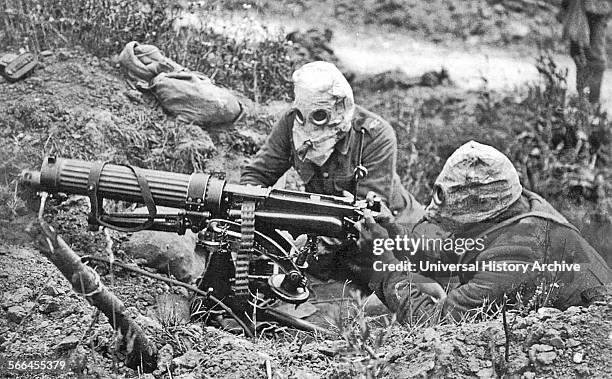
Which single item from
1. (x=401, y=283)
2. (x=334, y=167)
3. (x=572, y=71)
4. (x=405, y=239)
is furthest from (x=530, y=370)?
(x=572, y=71)

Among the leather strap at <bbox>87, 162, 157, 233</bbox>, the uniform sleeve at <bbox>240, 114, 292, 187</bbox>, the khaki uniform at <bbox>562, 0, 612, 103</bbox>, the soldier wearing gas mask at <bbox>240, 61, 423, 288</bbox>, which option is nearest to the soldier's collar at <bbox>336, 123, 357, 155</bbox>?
the soldier wearing gas mask at <bbox>240, 61, 423, 288</bbox>

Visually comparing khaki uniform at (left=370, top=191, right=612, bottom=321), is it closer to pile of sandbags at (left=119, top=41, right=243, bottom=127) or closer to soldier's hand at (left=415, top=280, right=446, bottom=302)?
soldier's hand at (left=415, top=280, right=446, bottom=302)

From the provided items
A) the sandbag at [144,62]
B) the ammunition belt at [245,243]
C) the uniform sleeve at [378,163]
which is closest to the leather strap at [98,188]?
the ammunition belt at [245,243]

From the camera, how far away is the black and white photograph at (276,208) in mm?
3965

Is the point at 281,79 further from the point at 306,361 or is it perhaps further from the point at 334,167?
the point at 306,361

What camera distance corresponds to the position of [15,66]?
23.6 ft

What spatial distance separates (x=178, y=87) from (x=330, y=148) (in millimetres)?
2172

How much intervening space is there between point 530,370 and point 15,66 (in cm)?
517

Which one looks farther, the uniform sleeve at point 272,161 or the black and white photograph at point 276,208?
the uniform sleeve at point 272,161

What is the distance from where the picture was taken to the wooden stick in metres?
3.49

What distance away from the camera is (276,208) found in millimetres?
4535

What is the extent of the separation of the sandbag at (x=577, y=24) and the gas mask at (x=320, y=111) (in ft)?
14.3

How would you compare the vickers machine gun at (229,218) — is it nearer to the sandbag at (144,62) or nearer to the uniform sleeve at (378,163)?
the uniform sleeve at (378,163)

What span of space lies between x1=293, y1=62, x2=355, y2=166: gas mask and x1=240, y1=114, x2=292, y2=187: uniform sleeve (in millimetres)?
288
